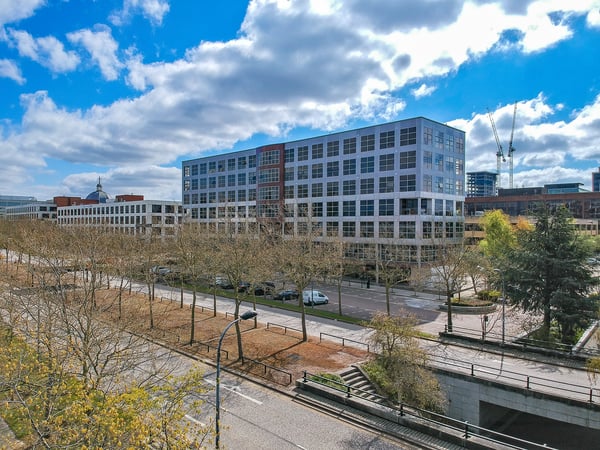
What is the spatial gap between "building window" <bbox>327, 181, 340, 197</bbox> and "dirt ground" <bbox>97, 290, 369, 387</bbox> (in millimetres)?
33826

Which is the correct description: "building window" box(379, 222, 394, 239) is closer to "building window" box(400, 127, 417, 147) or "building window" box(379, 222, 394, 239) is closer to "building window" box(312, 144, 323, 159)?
"building window" box(400, 127, 417, 147)

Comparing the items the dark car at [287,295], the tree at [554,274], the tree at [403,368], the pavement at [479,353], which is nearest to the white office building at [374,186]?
the dark car at [287,295]

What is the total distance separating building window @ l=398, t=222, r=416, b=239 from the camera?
5394cm

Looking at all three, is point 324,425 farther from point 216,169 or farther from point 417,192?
point 216,169

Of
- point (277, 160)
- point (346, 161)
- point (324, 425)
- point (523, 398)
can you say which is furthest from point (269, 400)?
point (277, 160)

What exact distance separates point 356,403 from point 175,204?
10072 centimetres

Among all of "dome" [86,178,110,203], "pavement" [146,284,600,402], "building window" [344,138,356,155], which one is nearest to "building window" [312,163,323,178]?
"building window" [344,138,356,155]

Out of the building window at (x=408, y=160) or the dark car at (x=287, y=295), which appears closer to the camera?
the dark car at (x=287, y=295)

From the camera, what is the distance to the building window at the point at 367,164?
192ft

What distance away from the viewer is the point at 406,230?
54.6m

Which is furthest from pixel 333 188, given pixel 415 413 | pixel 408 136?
pixel 415 413

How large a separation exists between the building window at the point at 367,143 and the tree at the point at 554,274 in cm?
3083

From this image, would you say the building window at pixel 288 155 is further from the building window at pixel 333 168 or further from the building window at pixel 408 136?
the building window at pixel 408 136

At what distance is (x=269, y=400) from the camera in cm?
1916
